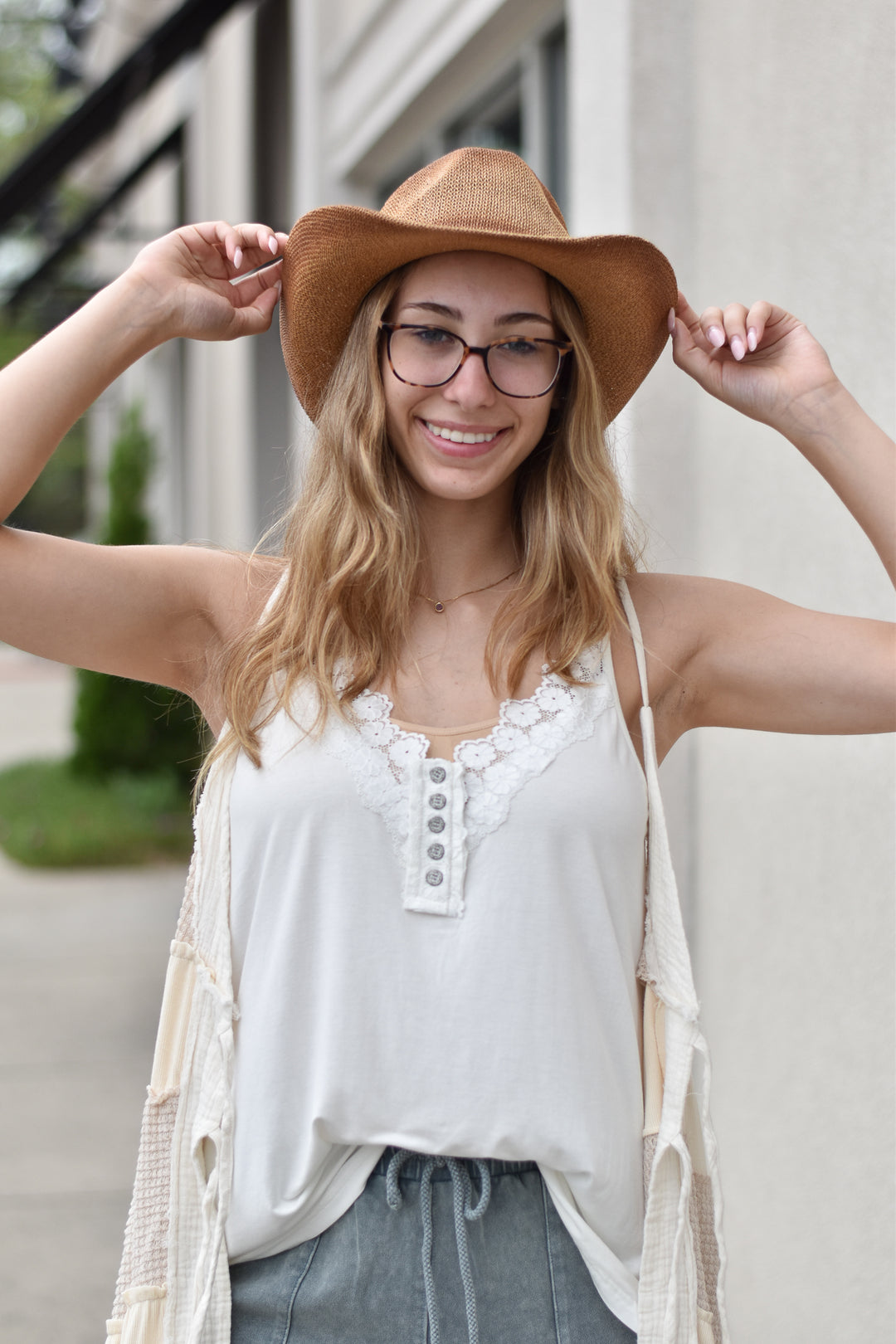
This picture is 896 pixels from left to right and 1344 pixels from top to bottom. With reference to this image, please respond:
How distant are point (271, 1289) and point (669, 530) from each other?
193 cm

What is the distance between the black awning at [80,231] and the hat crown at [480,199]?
30.8 ft

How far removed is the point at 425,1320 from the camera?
157cm

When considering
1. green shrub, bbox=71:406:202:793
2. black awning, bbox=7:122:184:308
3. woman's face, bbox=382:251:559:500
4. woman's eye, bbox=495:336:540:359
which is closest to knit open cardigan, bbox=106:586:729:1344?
woman's face, bbox=382:251:559:500

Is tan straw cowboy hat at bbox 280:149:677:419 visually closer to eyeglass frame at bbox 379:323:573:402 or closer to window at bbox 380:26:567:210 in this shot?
eyeglass frame at bbox 379:323:573:402

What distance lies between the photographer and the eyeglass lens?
176cm

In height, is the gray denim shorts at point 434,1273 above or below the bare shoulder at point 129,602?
below

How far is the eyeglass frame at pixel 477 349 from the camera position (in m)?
1.74

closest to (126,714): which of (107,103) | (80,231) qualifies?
(80,231)

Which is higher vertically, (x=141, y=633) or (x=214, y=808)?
(x=141, y=633)

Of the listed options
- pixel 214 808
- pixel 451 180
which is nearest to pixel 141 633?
pixel 214 808

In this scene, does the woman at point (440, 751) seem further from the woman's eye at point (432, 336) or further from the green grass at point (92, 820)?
the green grass at point (92, 820)

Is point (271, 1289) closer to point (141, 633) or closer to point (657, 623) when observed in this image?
point (141, 633)

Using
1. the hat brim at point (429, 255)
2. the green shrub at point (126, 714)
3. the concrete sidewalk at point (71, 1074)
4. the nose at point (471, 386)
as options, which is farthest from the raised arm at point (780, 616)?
the green shrub at point (126, 714)

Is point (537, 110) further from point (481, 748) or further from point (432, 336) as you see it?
point (481, 748)
